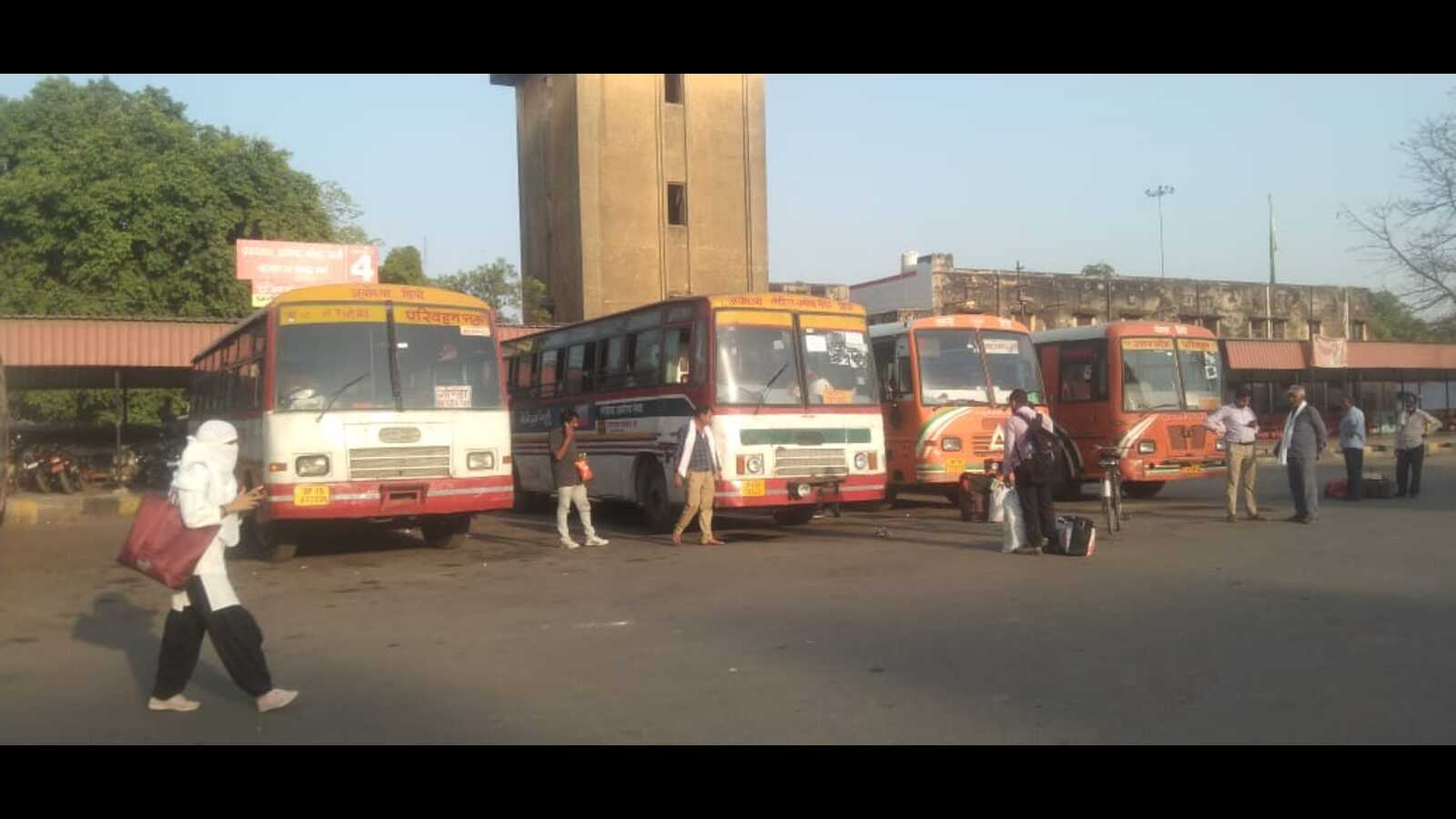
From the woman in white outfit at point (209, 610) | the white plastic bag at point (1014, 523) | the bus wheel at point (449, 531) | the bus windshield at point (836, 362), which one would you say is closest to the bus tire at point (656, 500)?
the bus windshield at point (836, 362)

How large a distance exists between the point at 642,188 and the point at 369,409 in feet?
83.9

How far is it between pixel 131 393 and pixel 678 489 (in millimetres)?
26604

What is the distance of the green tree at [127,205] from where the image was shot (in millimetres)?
31328

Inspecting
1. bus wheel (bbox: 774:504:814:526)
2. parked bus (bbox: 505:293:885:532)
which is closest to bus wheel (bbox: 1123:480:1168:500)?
bus wheel (bbox: 774:504:814:526)

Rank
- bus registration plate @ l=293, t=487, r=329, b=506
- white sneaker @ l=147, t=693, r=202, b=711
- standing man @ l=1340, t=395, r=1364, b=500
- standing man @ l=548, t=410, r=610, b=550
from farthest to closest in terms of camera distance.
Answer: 1. standing man @ l=1340, t=395, r=1364, b=500
2. standing man @ l=548, t=410, r=610, b=550
3. bus registration plate @ l=293, t=487, r=329, b=506
4. white sneaker @ l=147, t=693, r=202, b=711

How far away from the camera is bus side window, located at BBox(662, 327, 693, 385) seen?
1494 centimetres

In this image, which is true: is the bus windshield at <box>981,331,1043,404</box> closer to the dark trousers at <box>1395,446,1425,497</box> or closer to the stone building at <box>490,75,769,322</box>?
the dark trousers at <box>1395,446,1425,497</box>

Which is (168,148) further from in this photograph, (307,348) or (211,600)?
(211,600)

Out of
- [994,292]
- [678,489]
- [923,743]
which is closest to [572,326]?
[678,489]

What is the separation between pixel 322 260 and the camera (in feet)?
105

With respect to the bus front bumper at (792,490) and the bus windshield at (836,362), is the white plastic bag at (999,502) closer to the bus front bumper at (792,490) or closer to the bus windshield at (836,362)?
the bus front bumper at (792,490)

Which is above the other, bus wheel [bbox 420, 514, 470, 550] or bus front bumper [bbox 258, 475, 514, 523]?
bus front bumper [bbox 258, 475, 514, 523]

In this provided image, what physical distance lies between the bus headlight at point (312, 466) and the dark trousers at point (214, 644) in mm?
6036

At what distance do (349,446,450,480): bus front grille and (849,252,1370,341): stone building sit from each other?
102ft
